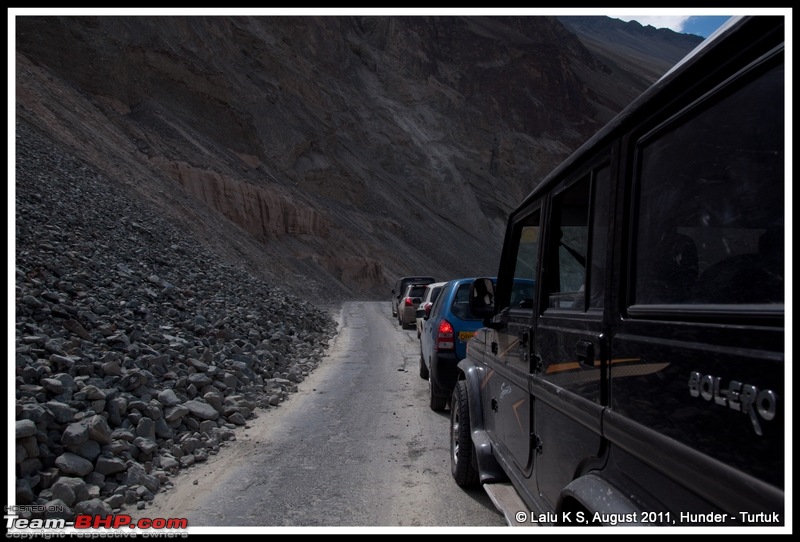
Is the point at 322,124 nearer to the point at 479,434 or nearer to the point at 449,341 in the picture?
the point at 449,341

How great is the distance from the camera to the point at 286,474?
4824 mm

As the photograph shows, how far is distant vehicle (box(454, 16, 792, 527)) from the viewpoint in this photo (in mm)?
1497

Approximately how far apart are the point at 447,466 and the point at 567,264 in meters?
2.78

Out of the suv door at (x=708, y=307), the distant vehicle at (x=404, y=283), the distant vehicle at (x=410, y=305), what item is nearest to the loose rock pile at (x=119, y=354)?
the suv door at (x=708, y=307)

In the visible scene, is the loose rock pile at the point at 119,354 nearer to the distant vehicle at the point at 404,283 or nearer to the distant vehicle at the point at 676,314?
the distant vehicle at the point at 676,314

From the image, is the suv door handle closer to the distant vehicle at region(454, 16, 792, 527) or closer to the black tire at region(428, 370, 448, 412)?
the distant vehicle at region(454, 16, 792, 527)

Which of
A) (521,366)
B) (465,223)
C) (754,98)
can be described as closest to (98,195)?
(521,366)

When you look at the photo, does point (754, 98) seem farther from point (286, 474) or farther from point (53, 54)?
point (53, 54)

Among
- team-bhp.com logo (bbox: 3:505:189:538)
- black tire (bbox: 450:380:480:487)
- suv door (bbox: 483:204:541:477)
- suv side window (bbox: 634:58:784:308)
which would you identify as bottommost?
team-bhp.com logo (bbox: 3:505:189:538)

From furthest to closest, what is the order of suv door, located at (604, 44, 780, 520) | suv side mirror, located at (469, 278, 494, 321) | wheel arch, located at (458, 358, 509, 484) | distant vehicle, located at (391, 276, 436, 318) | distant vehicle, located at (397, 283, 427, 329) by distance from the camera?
distant vehicle, located at (391, 276, 436, 318) < distant vehicle, located at (397, 283, 427, 329) < suv side mirror, located at (469, 278, 494, 321) < wheel arch, located at (458, 358, 509, 484) < suv door, located at (604, 44, 780, 520)

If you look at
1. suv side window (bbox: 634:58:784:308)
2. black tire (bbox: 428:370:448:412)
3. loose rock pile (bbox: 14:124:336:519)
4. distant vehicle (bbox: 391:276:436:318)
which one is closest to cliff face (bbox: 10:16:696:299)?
distant vehicle (bbox: 391:276:436:318)

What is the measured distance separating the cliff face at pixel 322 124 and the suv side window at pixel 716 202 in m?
21.7

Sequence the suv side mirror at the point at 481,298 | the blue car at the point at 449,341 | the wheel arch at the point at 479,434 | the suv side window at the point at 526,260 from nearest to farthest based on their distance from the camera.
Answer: the suv side window at the point at 526,260
the wheel arch at the point at 479,434
the suv side mirror at the point at 481,298
the blue car at the point at 449,341

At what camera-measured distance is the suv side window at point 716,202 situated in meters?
1.56
